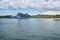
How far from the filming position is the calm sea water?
11.6ft

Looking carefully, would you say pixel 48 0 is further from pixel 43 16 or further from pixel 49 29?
pixel 49 29

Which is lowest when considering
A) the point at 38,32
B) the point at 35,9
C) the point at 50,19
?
the point at 38,32

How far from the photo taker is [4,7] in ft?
12.1

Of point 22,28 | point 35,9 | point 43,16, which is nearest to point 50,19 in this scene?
point 43,16

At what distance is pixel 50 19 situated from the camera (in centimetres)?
370

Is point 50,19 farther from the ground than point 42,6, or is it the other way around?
point 42,6

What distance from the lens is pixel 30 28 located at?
3.66 meters

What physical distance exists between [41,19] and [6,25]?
2.63 feet

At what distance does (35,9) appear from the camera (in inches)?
144

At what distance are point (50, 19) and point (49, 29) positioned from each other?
0.23 meters

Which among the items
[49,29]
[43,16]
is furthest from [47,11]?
[49,29]

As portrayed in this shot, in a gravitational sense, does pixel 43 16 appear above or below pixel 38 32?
above

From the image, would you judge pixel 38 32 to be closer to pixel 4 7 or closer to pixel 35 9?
pixel 35 9

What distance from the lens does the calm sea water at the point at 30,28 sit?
3541mm
